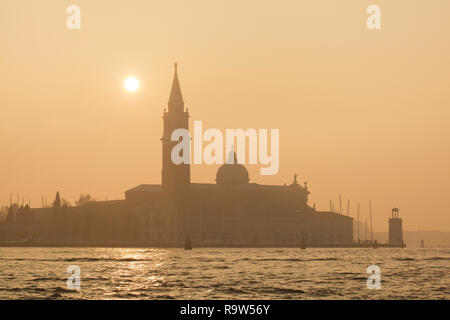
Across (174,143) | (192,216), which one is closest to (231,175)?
(192,216)

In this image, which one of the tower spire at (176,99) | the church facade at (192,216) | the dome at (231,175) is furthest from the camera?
the dome at (231,175)

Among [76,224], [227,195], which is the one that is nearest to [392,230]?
[227,195]

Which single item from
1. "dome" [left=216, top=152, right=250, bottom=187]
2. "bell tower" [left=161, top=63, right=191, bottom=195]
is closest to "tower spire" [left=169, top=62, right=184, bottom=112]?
"bell tower" [left=161, top=63, right=191, bottom=195]

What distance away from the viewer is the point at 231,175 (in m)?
144

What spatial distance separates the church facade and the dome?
8cm

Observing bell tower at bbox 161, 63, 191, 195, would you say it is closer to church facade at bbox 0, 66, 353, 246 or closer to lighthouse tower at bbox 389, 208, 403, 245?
church facade at bbox 0, 66, 353, 246

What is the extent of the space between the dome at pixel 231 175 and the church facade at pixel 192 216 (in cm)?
8

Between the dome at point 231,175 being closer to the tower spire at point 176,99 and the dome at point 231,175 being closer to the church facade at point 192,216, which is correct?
the church facade at point 192,216

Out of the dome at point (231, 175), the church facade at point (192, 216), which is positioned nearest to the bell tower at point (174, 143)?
the church facade at point (192, 216)

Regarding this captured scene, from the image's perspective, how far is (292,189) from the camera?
492 ft

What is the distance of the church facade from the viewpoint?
4963 inches

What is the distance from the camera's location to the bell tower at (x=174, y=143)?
123000mm
